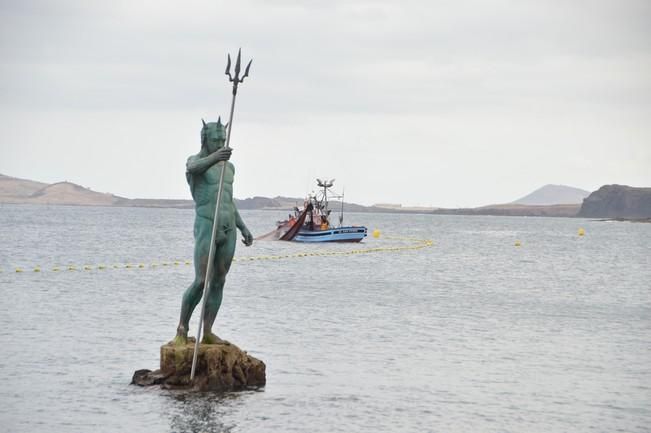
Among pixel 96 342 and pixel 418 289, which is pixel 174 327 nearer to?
pixel 96 342

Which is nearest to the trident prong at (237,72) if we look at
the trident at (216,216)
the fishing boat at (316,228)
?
the trident at (216,216)

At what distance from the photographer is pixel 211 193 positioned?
17781mm

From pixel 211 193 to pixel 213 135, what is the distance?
0.91 metres

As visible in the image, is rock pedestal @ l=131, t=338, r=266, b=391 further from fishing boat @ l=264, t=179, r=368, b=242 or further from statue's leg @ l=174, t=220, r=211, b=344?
fishing boat @ l=264, t=179, r=368, b=242

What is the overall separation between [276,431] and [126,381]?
3.98 metres

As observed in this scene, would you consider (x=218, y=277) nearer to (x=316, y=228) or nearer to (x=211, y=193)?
(x=211, y=193)

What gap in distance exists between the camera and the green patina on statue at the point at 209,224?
693 inches

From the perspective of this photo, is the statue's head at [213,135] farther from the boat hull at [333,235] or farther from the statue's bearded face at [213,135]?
the boat hull at [333,235]

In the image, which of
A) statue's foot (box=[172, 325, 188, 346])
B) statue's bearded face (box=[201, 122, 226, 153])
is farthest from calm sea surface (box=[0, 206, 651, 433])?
statue's bearded face (box=[201, 122, 226, 153])

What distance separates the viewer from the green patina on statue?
17594 mm

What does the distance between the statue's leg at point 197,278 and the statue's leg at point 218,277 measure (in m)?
0.21

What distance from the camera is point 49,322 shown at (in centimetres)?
2741

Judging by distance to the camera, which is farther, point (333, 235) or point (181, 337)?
point (333, 235)

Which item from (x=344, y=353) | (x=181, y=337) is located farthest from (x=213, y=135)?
(x=344, y=353)
